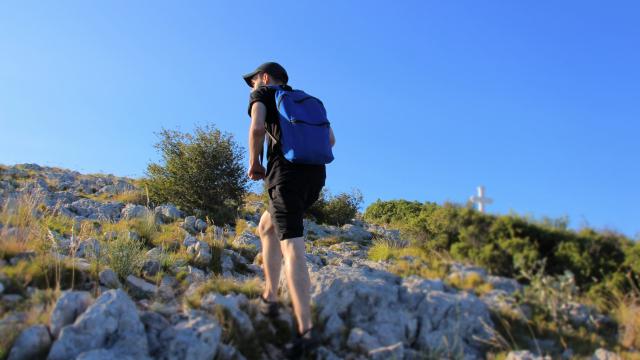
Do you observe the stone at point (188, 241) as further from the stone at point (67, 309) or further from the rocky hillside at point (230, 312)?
the stone at point (67, 309)

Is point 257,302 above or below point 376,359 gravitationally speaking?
above

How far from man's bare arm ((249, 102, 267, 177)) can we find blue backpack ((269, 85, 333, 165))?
0.17 metres

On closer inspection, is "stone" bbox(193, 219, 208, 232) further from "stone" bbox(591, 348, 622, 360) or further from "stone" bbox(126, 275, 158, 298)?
"stone" bbox(591, 348, 622, 360)

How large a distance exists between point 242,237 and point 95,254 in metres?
2.96

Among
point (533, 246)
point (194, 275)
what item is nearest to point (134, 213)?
point (194, 275)

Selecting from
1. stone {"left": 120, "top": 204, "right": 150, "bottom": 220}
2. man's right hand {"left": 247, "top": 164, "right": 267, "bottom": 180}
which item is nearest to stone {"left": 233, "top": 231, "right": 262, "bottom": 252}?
stone {"left": 120, "top": 204, "right": 150, "bottom": 220}

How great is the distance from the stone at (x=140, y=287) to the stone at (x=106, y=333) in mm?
1023

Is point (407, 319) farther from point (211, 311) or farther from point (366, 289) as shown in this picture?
point (211, 311)

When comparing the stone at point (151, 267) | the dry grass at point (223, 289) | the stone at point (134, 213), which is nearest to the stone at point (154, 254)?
the stone at point (151, 267)

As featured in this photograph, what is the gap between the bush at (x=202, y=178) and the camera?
14.0 m

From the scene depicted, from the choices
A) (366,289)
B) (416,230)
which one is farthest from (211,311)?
(416,230)

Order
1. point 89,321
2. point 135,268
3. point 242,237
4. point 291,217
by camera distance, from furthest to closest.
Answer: point 242,237 < point 135,268 < point 291,217 < point 89,321

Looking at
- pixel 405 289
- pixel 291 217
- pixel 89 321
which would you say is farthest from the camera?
pixel 405 289

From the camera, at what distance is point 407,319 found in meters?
4.89
